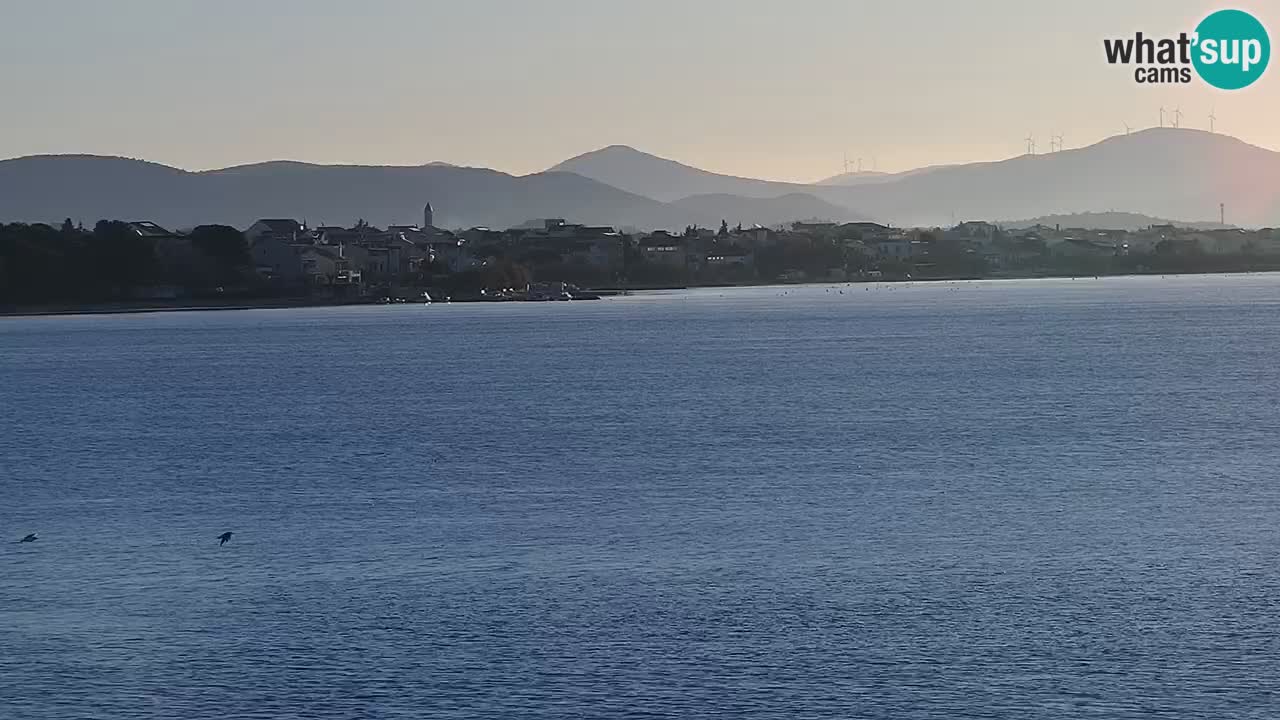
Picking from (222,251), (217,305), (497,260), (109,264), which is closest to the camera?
(109,264)

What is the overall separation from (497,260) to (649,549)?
124 meters

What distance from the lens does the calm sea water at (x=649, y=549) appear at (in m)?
14.6

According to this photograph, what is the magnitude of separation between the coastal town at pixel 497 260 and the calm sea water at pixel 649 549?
57099 mm

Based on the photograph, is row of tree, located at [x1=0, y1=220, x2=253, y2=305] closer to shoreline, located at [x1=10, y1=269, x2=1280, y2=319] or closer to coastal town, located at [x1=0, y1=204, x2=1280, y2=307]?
coastal town, located at [x1=0, y1=204, x2=1280, y2=307]

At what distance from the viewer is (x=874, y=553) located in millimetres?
19969

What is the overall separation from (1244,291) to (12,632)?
124 m

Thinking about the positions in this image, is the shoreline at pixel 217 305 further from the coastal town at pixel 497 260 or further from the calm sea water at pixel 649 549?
the calm sea water at pixel 649 549

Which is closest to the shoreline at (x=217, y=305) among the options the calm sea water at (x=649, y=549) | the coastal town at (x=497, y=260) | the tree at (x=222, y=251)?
the coastal town at (x=497, y=260)

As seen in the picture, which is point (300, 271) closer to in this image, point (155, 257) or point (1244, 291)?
point (155, 257)

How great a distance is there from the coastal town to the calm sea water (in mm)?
57099

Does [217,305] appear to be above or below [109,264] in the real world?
below

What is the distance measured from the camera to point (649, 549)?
2042cm

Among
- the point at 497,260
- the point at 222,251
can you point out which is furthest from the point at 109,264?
the point at 497,260

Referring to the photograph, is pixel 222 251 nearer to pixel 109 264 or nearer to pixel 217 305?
pixel 217 305
